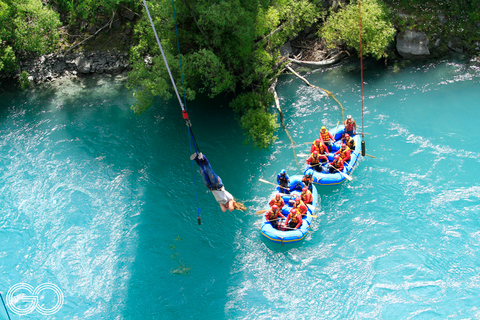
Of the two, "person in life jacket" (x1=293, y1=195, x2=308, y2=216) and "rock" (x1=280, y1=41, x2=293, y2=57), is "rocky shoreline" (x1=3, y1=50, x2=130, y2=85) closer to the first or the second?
"rock" (x1=280, y1=41, x2=293, y2=57)

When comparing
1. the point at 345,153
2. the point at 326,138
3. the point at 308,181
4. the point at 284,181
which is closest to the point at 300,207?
the point at 308,181

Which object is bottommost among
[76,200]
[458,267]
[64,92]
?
[458,267]

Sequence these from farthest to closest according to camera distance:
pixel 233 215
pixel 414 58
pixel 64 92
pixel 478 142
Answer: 1. pixel 64 92
2. pixel 414 58
3. pixel 478 142
4. pixel 233 215

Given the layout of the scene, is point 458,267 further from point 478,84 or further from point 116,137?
point 116,137

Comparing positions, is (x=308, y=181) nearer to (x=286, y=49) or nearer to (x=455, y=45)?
(x=286, y=49)

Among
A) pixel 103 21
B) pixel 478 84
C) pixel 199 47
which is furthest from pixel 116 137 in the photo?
pixel 478 84
